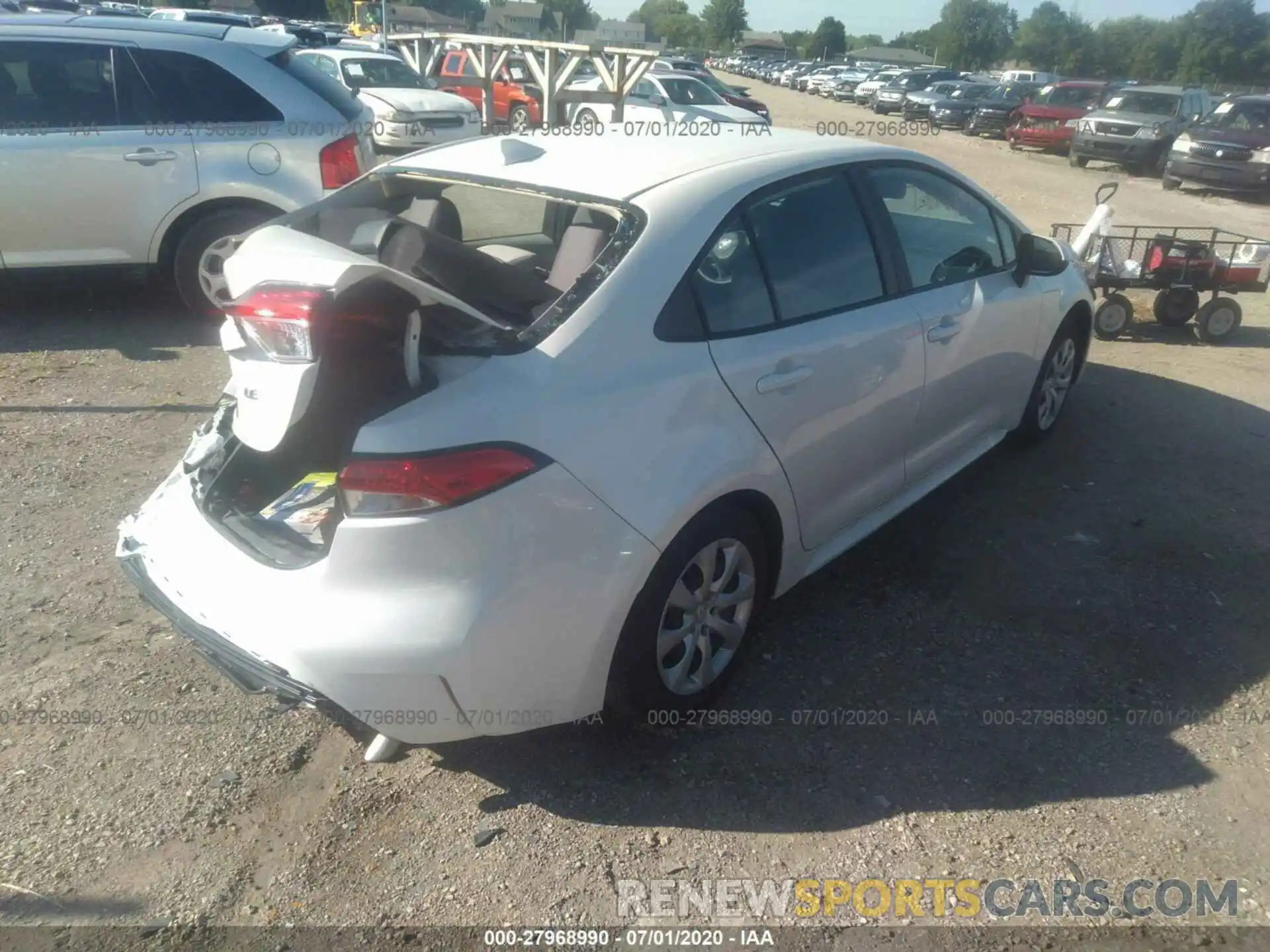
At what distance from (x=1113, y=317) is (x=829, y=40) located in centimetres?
9609

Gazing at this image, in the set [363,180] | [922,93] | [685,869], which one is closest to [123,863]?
[685,869]

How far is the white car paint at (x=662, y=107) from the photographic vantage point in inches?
729

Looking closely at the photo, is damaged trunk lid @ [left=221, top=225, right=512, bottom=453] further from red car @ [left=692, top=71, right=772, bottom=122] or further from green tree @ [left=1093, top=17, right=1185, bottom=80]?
green tree @ [left=1093, top=17, right=1185, bottom=80]

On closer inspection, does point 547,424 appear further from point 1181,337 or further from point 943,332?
point 1181,337

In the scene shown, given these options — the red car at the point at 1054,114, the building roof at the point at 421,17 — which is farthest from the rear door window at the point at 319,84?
the building roof at the point at 421,17

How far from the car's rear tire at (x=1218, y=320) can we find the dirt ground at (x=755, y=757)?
332cm

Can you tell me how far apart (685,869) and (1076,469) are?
3446 millimetres

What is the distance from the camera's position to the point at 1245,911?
101 inches

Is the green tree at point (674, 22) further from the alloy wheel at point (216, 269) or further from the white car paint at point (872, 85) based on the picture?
the alloy wheel at point (216, 269)

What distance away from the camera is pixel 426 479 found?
2375 millimetres

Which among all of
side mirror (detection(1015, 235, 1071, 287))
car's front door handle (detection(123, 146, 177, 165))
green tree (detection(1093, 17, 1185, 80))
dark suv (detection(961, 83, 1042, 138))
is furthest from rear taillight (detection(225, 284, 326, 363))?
green tree (detection(1093, 17, 1185, 80))

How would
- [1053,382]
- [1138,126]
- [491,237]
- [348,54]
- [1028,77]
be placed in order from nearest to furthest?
[491,237] → [1053,382] → [348,54] → [1138,126] → [1028,77]

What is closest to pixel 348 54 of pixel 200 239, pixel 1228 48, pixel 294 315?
pixel 200 239

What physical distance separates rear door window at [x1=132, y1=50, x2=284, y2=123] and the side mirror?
16.1 feet
